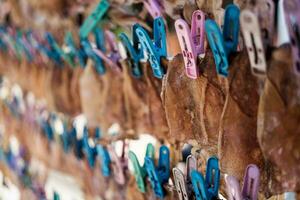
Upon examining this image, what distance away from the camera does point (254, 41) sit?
671mm

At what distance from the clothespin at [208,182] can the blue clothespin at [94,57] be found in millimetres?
422

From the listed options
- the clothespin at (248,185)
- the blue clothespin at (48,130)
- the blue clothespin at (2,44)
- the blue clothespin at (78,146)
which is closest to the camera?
the clothespin at (248,185)

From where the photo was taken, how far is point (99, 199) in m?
1.29

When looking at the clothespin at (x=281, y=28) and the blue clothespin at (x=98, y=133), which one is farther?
the blue clothespin at (x=98, y=133)

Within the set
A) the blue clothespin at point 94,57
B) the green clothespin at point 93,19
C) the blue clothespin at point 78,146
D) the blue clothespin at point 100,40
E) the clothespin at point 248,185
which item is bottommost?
the blue clothespin at point 78,146

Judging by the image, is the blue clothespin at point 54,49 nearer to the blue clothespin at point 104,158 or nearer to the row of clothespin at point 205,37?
the row of clothespin at point 205,37

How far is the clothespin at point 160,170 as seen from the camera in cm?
97

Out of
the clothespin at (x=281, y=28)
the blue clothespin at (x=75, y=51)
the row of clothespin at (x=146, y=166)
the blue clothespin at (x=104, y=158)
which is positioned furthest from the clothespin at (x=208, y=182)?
the blue clothespin at (x=75, y=51)

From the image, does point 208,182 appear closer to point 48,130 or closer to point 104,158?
point 104,158

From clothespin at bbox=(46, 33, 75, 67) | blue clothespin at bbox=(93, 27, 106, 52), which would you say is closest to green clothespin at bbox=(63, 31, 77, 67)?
clothespin at bbox=(46, 33, 75, 67)

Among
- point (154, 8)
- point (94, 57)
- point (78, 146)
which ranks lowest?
point (78, 146)

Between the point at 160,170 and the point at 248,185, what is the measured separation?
258mm

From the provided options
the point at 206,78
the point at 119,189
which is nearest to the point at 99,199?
the point at 119,189

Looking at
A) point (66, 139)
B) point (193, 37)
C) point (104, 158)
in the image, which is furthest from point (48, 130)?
point (193, 37)
